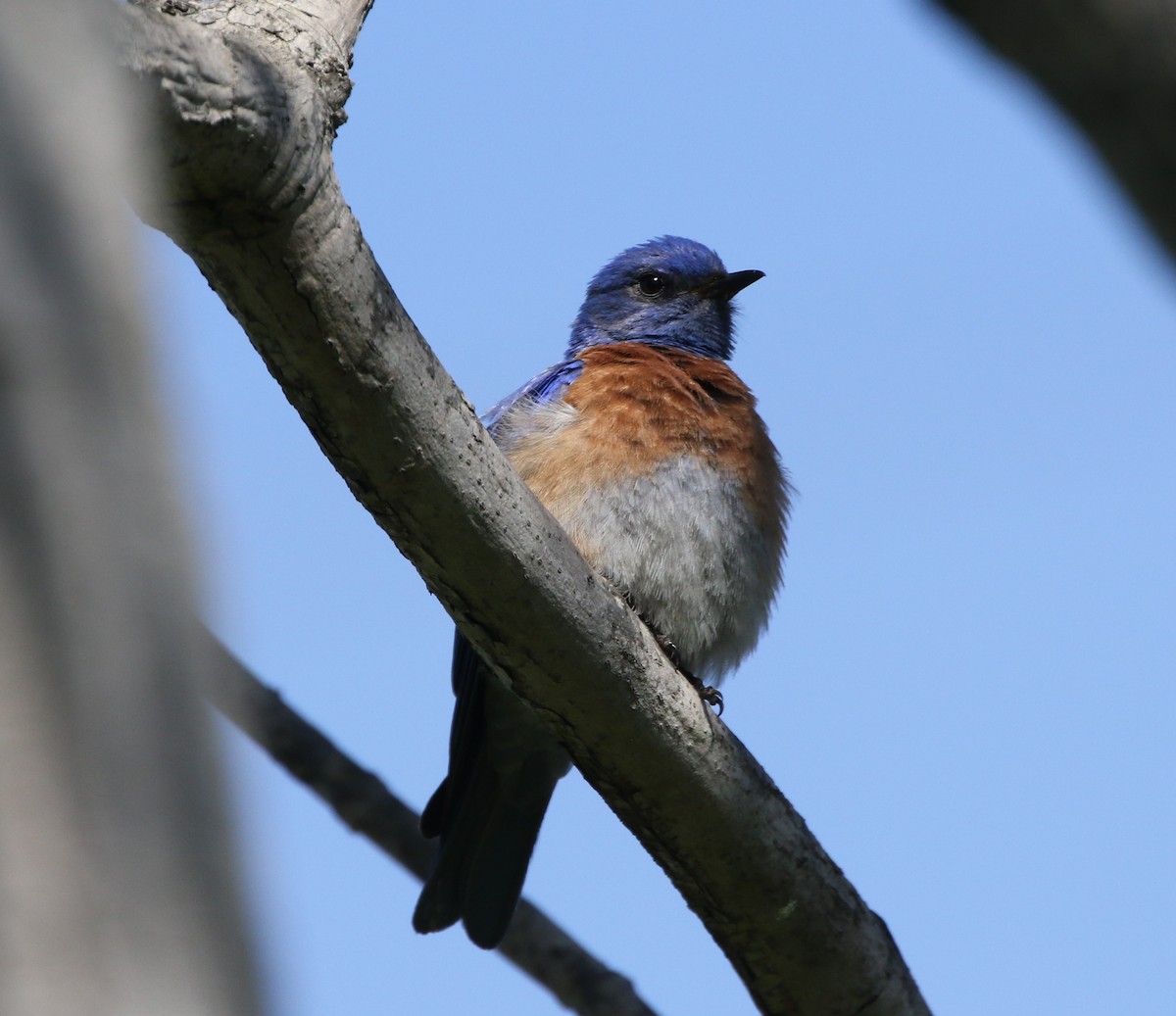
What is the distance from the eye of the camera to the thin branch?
6590 millimetres

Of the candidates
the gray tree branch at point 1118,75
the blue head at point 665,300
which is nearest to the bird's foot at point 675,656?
the blue head at point 665,300

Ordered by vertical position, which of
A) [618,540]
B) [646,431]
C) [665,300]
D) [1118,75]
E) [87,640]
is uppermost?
[665,300]

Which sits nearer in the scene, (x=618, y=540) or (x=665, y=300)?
(x=618, y=540)

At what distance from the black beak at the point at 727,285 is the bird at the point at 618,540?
3.91 feet

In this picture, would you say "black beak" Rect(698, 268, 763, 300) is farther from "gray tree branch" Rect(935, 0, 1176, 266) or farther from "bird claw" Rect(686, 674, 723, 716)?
"gray tree branch" Rect(935, 0, 1176, 266)

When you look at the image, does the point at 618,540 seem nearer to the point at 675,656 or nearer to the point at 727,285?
the point at 675,656

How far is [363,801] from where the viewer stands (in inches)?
269

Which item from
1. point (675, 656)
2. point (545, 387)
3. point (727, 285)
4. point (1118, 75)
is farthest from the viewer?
point (727, 285)

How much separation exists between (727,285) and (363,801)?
3.62 metres

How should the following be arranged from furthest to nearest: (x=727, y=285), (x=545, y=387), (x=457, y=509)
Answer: (x=727, y=285), (x=545, y=387), (x=457, y=509)

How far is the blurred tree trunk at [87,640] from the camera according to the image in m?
1.55

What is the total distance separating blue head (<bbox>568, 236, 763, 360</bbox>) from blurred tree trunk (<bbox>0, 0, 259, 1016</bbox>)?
6.73 metres

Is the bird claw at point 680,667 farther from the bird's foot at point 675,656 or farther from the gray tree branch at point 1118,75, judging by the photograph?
the gray tree branch at point 1118,75

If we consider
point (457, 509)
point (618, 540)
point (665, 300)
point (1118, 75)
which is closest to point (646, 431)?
point (618, 540)
